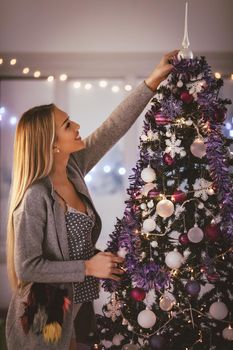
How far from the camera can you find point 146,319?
1710mm

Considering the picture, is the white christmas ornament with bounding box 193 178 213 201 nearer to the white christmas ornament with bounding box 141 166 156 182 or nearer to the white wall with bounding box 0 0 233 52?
the white christmas ornament with bounding box 141 166 156 182

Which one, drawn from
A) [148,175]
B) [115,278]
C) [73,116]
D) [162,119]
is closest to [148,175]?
[148,175]

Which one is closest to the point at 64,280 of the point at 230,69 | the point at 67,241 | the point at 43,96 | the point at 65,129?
the point at 67,241

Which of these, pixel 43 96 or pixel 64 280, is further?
pixel 43 96

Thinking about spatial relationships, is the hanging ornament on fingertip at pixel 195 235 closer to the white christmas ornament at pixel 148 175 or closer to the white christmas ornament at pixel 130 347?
the white christmas ornament at pixel 148 175

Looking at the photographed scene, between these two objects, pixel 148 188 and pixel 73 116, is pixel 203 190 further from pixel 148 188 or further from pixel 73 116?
pixel 73 116

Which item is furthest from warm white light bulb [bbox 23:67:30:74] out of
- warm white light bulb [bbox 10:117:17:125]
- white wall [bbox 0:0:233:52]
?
warm white light bulb [bbox 10:117:17:125]

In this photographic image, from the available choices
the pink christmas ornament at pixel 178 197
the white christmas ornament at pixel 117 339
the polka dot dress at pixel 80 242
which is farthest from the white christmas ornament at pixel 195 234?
the white christmas ornament at pixel 117 339

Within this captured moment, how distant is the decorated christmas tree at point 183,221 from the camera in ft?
5.46

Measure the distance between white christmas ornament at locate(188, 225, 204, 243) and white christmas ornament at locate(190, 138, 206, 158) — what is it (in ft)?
0.86

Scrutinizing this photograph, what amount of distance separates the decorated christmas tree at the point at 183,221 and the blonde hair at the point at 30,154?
14.3 inches

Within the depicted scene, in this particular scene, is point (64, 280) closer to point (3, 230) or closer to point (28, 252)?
point (28, 252)

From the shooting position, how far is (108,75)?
3.40m

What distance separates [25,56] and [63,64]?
28cm
